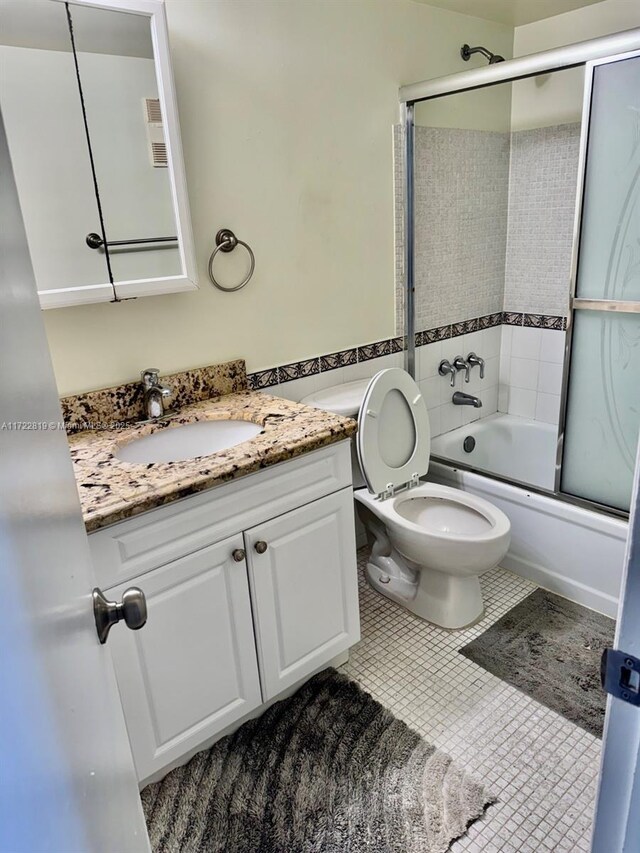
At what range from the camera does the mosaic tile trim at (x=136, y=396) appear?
1.71 meters

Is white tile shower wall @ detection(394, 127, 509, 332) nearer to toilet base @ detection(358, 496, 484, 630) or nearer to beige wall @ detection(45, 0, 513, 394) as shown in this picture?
beige wall @ detection(45, 0, 513, 394)

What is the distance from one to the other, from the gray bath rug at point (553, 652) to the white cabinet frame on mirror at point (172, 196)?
5.15ft

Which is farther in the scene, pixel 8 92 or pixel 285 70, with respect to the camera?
pixel 285 70

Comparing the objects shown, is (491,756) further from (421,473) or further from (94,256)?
(94,256)

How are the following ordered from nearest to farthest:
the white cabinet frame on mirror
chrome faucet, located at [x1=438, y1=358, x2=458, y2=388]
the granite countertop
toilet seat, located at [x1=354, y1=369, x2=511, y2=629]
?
the granite countertop
the white cabinet frame on mirror
toilet seat, located at [x1=354, y1=369, x2=511, y2=629]
chrome faucet, located at [x1=438, y1=358, x2=458, y2=388]

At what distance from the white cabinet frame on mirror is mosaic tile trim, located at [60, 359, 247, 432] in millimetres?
279

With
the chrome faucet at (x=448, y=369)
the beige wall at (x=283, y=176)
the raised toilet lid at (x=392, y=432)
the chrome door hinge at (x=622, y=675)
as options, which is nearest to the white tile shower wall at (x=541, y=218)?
the chrome faucet at (x=448, y=369)

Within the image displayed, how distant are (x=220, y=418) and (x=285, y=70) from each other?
118 centimetres

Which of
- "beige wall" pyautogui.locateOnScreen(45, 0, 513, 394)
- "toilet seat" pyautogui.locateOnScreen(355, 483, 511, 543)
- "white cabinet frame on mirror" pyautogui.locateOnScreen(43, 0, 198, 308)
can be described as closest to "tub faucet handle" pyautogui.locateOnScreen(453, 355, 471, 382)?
"beige wall" pyautogui.locateOnScreen(45, 0, 513, 394)

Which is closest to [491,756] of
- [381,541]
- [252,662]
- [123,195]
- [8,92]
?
[252,662]

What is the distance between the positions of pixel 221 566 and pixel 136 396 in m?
0.63

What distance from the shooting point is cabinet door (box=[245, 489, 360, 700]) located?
160cm

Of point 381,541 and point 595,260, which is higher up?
point 595,260

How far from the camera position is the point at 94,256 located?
5.30ft
